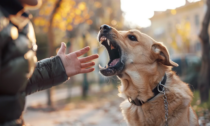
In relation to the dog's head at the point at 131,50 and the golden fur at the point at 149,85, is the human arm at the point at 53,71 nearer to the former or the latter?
the dog's head at the point at 131,50

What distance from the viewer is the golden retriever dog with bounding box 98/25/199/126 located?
110 inches

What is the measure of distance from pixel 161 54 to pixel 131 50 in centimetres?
46

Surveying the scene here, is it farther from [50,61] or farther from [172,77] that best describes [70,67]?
[172,77]

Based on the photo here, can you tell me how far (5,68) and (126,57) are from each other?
83.7 inches

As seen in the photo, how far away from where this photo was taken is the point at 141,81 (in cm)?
306

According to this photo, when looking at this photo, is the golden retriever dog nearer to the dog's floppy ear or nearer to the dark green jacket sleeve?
the dog's floppy ear

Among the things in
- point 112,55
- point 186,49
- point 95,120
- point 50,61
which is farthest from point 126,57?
point 186,49

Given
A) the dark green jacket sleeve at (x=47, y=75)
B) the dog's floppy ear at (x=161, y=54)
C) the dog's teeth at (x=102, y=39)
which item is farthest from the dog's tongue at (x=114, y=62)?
the dark green jacket sleeve at (x=47, y=75)

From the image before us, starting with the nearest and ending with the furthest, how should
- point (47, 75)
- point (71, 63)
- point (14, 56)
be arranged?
1. point (14, 56)
2. point (47, 75)
3. point (71, 63)

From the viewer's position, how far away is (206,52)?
6984mm

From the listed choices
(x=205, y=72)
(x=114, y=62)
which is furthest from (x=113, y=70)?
(x=205, y=72)

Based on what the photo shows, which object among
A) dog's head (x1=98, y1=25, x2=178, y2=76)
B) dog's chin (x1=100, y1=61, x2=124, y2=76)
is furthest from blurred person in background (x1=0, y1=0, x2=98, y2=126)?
dog's head (x1=98, y1=25, x2=178, y2=76)

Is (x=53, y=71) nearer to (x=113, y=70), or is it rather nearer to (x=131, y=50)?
(x=113, y=70)

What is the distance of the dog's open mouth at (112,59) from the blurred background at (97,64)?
1.08 ft
